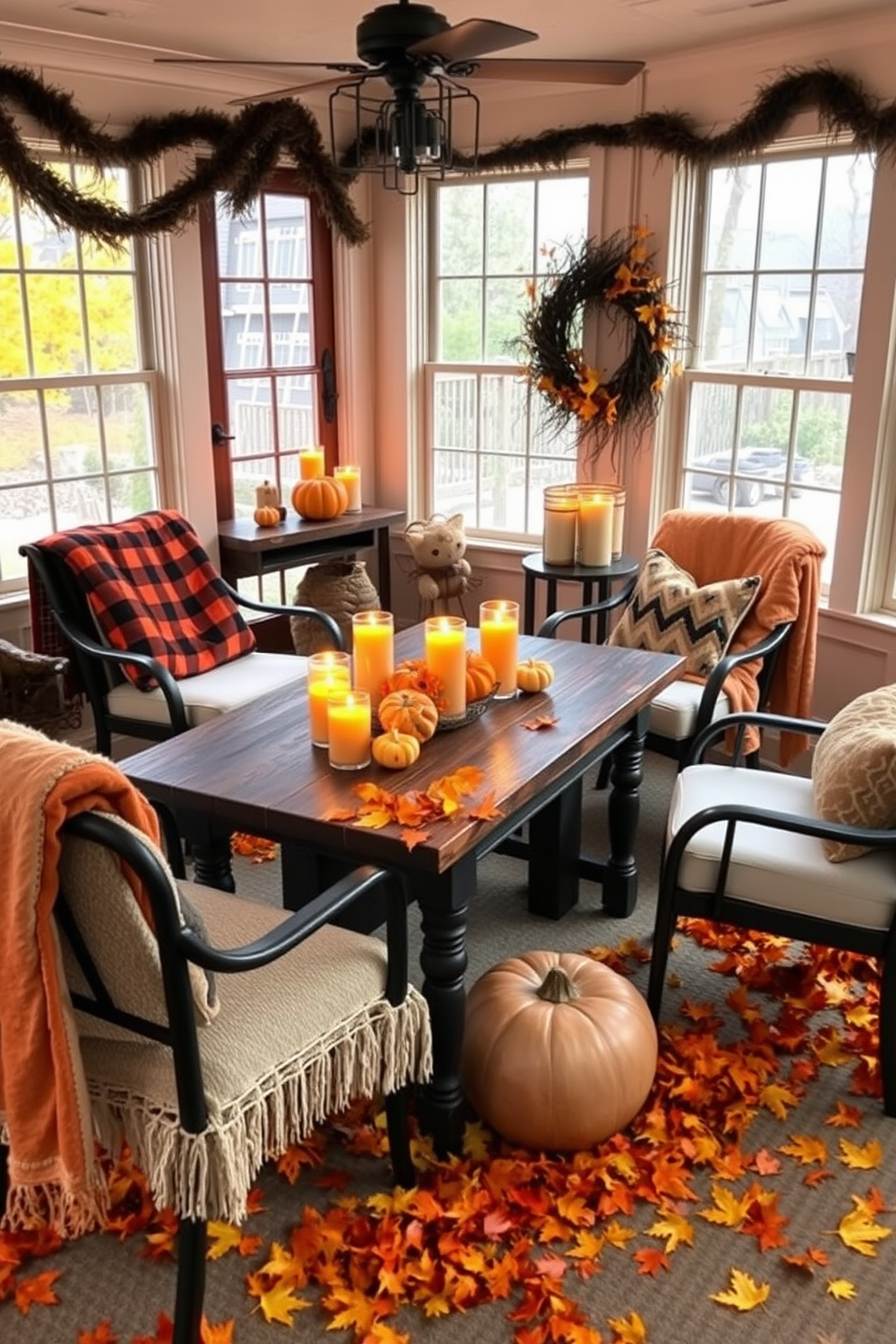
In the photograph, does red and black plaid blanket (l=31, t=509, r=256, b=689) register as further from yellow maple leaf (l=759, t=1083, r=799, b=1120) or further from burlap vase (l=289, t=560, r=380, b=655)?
yellow maple leaf (l=759, t=1083, r=799, b=1120)

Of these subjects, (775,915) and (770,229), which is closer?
(775,915)

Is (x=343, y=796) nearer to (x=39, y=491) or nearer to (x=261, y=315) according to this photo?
(x=39, y=491)

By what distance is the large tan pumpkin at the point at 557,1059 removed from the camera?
215cm

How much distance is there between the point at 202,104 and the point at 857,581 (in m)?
2.85

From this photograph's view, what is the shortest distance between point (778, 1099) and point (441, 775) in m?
0.98

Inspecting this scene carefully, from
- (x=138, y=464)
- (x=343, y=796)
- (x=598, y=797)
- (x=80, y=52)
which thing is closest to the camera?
(x=343, y=796)

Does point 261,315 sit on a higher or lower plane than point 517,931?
higher

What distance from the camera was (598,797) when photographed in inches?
154

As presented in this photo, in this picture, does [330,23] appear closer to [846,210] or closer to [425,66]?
[425,66]

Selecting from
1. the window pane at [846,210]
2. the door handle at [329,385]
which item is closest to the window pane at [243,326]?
the door handle at [329,385]

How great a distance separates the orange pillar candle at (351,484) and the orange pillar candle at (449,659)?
226 centimetres

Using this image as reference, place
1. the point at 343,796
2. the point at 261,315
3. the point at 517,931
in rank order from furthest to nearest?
the point at 261,315, the point at 517,931, the point at 343,796

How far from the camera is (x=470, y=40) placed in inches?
76.5

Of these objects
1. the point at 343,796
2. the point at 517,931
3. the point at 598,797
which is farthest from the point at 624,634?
the point at 343,796
